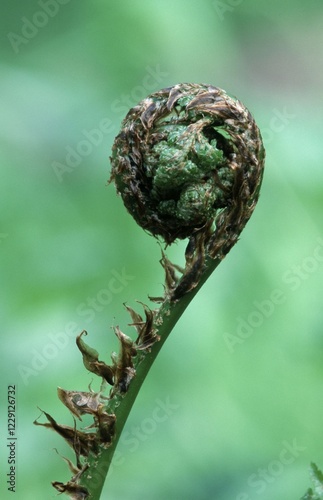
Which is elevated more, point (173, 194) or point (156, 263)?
point (156, 263)

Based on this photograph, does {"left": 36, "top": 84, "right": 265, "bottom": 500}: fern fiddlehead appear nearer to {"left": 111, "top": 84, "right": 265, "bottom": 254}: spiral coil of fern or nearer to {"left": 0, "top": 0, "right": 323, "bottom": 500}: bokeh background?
{"left": 111, "top": 84, "right": 265, "bottom": 254}: spiral coil of fern

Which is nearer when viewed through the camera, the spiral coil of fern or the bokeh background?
the spiral coil of fern

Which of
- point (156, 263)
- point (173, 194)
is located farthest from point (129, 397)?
point (156, 263)

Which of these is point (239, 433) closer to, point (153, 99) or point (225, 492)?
point (225, 492)

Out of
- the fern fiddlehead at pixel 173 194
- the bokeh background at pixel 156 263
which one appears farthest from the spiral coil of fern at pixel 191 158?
the bokeh background at pixel 156 263

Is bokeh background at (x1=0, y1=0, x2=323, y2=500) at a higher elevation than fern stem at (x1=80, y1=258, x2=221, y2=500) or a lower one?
higher

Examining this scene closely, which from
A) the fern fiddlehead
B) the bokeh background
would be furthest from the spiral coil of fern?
the bokeh background

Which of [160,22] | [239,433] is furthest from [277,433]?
[160,22]

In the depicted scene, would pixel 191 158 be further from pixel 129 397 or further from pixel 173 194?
pixel 129 397
